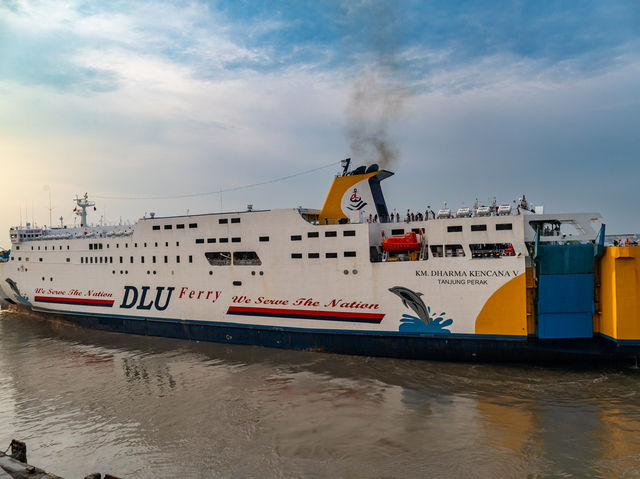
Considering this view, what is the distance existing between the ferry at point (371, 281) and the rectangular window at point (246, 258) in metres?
0.05

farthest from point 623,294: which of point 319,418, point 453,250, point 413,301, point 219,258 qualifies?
point 219,258

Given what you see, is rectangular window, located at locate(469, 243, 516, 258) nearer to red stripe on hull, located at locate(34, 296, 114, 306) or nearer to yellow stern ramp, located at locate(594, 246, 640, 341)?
yellow stern ramp, located at locate(594, 246, 640, 341)

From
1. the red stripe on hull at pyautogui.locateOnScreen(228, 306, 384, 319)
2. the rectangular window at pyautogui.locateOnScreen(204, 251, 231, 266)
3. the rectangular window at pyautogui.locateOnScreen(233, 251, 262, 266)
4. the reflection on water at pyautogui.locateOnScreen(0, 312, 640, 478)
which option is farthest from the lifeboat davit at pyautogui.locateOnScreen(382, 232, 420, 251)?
the rectangular window at pyautogui.locateOnScreen(204, 251, 231, 266)

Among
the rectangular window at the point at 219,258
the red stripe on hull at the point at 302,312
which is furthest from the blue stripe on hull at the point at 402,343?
the rectangular window at the point at 219,258

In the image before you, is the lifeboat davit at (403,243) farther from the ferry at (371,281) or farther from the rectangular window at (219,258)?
the rectangular window at (219,258)

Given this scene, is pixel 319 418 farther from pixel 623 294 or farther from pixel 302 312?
pixel 623 294

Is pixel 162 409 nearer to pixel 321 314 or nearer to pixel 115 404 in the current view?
pixel 115 404

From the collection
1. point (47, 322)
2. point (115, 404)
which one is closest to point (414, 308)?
point (115, 404)

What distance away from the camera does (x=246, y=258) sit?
59.8 feet

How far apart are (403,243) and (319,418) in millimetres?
7035

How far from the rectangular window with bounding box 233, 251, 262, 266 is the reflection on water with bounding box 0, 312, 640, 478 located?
3750 mm

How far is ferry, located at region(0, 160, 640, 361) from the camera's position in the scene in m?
13.5

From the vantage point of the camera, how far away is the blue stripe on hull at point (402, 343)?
1362cm

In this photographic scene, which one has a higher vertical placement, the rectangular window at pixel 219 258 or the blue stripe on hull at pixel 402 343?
the rectangular window at pixel 219 258
